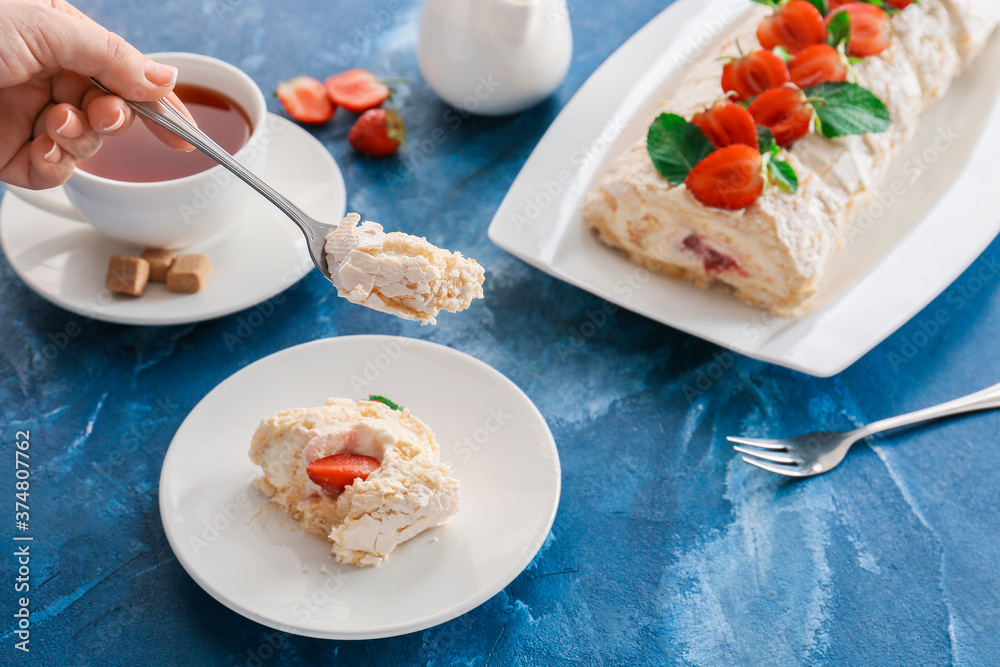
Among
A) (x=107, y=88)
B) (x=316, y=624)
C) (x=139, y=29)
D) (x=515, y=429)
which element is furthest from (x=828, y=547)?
Result: (x=139, y=29)

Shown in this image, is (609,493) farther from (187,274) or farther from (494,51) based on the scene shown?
(494,51)

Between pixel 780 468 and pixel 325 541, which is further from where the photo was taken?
pixel 780 468

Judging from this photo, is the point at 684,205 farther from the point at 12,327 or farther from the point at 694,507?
the point at 12,327

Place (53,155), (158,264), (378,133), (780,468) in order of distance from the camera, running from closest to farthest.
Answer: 1. (53,155)
2. (780,468)
3. (158,264)
4. (378,133)

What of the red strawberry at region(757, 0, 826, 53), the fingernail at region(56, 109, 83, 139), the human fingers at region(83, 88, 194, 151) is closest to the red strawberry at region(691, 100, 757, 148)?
the red strawberry at region(757, 0, 826, 53)

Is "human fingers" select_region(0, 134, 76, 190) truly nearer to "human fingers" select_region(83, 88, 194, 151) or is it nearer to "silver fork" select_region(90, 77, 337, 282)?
"human fingers" select_region(83, 88, 194, 151)

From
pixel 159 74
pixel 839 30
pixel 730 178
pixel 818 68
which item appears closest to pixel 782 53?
pixel 818 68
